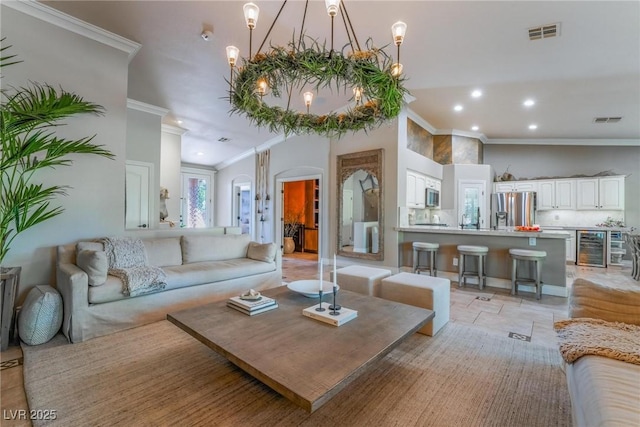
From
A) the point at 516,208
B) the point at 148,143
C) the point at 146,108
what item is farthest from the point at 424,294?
the point at 516,208

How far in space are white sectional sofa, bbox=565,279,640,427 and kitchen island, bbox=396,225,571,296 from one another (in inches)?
102

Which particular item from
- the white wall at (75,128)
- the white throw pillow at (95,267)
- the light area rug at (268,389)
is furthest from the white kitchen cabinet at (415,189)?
the white throw pillow at (95,267)

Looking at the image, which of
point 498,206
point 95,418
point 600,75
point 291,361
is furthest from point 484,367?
point 498,206

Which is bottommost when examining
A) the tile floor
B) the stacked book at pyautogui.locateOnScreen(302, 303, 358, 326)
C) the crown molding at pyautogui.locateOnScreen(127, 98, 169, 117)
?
the tile floor

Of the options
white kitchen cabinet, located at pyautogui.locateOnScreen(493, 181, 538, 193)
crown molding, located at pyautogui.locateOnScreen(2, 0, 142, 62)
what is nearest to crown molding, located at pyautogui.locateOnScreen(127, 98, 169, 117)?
crown molding, located at pyautogui.locateOnScreen(2, 0, 142, 62)

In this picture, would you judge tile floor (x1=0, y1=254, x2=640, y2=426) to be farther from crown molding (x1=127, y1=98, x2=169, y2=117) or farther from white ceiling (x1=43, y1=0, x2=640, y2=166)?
crown molding (x1=127, y1=98, x2=169, y2=117)

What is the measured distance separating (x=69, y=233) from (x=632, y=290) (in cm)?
522

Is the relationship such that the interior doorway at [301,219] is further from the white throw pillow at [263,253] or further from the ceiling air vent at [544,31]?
the ceiling air vent at [544,31]

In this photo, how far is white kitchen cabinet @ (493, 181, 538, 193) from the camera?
7602 millimetres

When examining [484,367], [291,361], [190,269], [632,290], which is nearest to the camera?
[291,361]

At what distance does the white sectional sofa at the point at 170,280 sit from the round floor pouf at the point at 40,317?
71mm

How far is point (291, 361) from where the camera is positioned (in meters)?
1.54

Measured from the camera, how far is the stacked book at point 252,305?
223 centimetres

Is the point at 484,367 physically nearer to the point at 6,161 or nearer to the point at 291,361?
the point at 291,361
